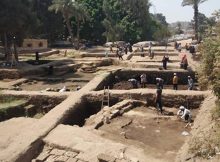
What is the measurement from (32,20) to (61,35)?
3119 centimetres

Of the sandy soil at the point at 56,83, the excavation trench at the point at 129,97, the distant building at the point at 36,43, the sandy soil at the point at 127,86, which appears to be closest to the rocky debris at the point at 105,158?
the excavation trench at the point at 129,97

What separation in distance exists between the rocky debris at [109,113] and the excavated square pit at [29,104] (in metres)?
3.08

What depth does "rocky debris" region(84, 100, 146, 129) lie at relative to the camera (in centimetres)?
1565

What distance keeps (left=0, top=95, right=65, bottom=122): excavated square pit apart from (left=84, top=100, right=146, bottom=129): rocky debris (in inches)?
121

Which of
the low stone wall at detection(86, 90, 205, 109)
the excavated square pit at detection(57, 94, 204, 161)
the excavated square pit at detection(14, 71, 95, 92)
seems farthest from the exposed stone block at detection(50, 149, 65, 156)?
the excavated square pit at detection(14, 71, 95, 92)

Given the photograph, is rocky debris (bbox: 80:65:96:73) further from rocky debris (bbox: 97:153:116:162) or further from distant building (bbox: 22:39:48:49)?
distant building (bbox: 22:39:48:49)

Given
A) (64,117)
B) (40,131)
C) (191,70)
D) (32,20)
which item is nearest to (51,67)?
(32,20)

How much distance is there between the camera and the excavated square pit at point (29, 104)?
1831cm

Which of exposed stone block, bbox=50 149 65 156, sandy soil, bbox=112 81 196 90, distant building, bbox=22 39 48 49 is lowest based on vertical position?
exposed stone block, bbox=50 149 65 156

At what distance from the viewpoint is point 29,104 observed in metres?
19.6

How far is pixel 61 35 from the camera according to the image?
62438mm

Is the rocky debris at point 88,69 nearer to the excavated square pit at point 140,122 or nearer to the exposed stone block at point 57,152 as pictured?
the excavated square pit at point 140,122

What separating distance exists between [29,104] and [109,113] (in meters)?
4.92

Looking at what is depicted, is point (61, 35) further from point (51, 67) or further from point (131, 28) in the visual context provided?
point (51, 67)
